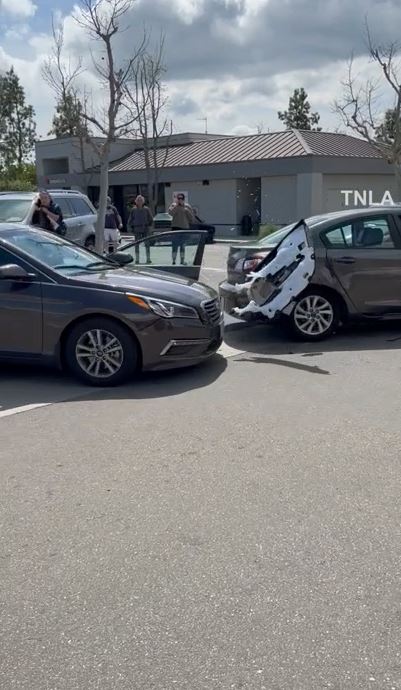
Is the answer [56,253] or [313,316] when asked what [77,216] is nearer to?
A: [56,253]

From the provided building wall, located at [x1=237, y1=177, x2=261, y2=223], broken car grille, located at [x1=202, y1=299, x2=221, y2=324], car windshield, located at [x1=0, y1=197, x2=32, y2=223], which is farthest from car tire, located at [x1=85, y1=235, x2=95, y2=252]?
building wall, located at [x1=237, y1=177, x2=261, y2=223]

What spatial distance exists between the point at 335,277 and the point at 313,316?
533 millimetres

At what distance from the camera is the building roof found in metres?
33.9

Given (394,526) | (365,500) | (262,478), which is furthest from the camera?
(262,478)

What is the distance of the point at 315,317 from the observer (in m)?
8.42

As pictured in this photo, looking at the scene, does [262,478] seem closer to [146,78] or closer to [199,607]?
[199,607]

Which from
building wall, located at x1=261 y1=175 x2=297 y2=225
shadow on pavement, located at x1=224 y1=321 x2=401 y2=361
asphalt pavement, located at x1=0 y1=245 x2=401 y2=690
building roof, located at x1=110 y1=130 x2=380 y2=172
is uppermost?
building roof, located at x1=110 y1=130 x2=380 y2=172

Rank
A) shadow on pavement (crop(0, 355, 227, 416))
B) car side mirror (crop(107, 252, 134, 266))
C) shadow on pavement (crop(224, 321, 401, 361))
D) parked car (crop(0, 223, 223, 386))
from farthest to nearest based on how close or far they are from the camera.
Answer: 1. car side mirror (crop(107, 252, 134, 266))
2. shadow on pavement (crop(224, 321, 401, 361))
3. parked car (crop(0, 223, 223, 386))
4. shadow on pavement (crop(0, 355, 227, 416))

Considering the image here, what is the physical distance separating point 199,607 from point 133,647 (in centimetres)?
37

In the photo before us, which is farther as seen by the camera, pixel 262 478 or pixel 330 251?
pixel 330 251

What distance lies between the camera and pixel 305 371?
7.07m

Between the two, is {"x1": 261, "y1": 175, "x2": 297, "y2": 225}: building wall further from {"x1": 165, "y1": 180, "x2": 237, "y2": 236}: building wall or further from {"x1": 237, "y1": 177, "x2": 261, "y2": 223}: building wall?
{"x1": 165, "y1": 180, "x2": 237, "y2": 236}: building wall

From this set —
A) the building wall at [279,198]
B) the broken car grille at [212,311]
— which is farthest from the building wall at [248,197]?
the broken car grille at [212,311]

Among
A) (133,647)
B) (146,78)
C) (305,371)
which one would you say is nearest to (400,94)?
(146,78)
